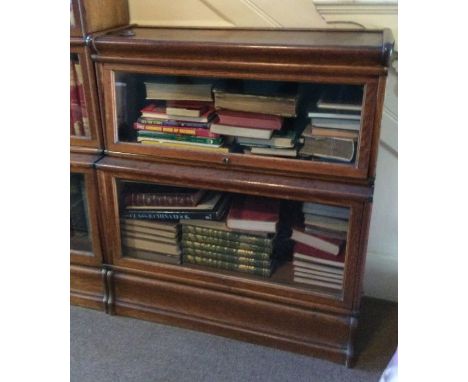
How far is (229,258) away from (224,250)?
26mm

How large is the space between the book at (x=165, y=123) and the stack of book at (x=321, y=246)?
32 centimetres

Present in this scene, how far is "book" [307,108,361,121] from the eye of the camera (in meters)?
0.95

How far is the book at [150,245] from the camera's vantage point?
1229mm

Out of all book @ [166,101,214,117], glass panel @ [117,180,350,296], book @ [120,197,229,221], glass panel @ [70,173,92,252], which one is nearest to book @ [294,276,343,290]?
glass panel @ [117,180,350,296]

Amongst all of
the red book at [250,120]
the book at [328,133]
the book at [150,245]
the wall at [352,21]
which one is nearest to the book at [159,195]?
the book at [150,245]

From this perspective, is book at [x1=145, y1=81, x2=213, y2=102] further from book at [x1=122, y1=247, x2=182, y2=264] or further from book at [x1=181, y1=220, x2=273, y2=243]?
book at [x1=122, y1=247, x2=182, y2=264]

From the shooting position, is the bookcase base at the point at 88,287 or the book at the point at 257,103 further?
the bookcase base at the point at 88,287

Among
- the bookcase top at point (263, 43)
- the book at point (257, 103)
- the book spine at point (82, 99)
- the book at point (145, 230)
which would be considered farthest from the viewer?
the book at point (145, 230)

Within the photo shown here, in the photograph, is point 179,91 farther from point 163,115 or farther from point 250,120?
point 250,120

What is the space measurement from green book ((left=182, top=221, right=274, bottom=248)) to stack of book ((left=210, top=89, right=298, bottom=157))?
245 millimetres

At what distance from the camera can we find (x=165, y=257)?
1236 mm

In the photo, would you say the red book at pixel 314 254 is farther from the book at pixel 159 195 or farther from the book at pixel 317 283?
the book at pixel 159 195
